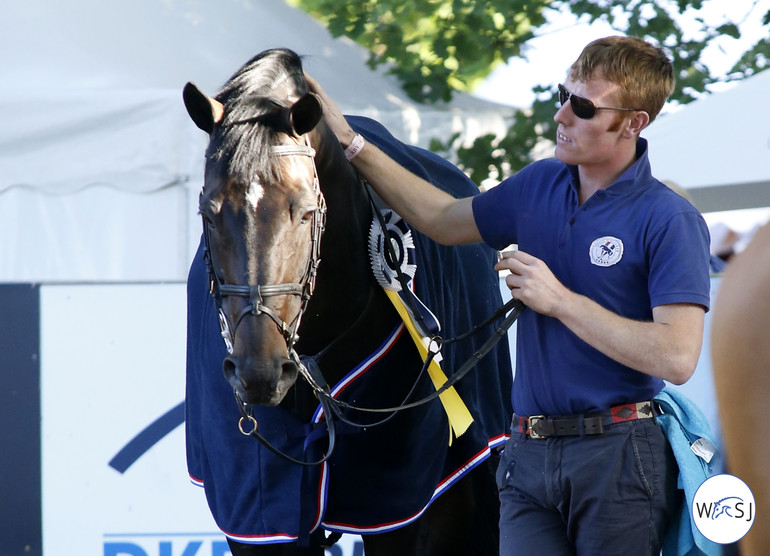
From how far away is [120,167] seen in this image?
552 centimetres

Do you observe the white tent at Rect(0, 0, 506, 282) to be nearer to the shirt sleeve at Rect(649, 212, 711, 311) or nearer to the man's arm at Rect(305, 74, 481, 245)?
the man's arm at Rect(305, 74, 481, 245)

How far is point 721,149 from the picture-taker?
14.3 feet

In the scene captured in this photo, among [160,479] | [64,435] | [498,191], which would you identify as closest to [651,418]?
[498,191]

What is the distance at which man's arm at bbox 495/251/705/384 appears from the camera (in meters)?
1.92

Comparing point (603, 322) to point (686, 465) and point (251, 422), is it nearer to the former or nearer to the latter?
point (686, 465)

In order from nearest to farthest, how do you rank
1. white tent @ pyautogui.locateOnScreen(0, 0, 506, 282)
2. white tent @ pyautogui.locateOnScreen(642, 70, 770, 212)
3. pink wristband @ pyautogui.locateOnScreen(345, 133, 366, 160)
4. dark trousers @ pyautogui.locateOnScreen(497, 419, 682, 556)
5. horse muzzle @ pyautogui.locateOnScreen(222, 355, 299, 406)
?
horse muzzle @ pyautogui.locateOnScreen(222, 355, 299, 406) → dark trousers @ pyautogui.locateOnScreen(497, 419, 682, 556) → pink wristband @ pyautogui.locateOnScreen(345, 133, 366, 160) → white tent @ pyautogui.locateOnScreen(642, 70, 770, 212) → white tent @ pyautogui.locateOnScreen(0, 0, 506, 282)

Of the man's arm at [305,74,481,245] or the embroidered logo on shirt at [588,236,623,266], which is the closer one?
the embroidered logo on shirt at [588,236,623,266]

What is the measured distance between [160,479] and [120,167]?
2.30 m

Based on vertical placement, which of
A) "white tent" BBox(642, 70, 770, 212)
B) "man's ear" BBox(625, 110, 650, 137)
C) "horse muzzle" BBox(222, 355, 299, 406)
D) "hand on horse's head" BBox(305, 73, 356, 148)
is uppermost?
"white tent" BBox(642, 70, 770, 212)

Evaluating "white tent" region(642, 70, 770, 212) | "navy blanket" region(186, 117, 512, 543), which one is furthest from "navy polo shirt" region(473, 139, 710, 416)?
"white tent" region(642, 70, 770, 212)

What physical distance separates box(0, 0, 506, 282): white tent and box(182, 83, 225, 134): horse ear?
3.29 metres

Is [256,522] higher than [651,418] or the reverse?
the reverse

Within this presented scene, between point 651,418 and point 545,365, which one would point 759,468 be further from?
point 545,365

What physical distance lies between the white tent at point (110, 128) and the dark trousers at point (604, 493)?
11.7 ft
